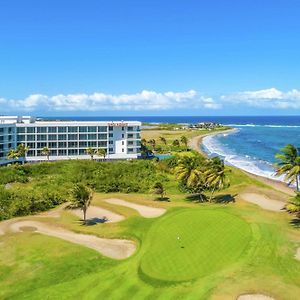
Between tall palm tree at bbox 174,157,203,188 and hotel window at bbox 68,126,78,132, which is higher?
hotel window at bbox 68,126,78,132

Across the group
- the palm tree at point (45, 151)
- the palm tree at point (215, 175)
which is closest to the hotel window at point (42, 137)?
the palm tree at point (45, 151)

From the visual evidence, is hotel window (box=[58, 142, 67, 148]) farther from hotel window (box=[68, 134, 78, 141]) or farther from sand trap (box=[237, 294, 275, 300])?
sand trap (box=[237, 294, 275, 300])

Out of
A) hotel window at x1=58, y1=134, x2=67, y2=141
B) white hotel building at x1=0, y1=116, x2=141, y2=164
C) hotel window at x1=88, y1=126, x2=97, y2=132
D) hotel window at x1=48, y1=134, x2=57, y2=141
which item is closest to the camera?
white hotel building at x1=0, y1=116, x2=141, y2=164

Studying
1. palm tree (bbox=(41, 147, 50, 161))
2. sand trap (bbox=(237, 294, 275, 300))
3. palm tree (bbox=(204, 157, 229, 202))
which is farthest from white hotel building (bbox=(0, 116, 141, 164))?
sand trap (bbox=(237, 294, 275, 300))

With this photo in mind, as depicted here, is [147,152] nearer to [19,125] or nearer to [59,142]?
[59,142]

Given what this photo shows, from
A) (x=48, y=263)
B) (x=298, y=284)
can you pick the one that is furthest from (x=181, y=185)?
(x=298, y=284)

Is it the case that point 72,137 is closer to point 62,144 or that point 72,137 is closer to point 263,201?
point 62,144

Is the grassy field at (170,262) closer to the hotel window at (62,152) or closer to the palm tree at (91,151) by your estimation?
the palm tree at (91,151)
